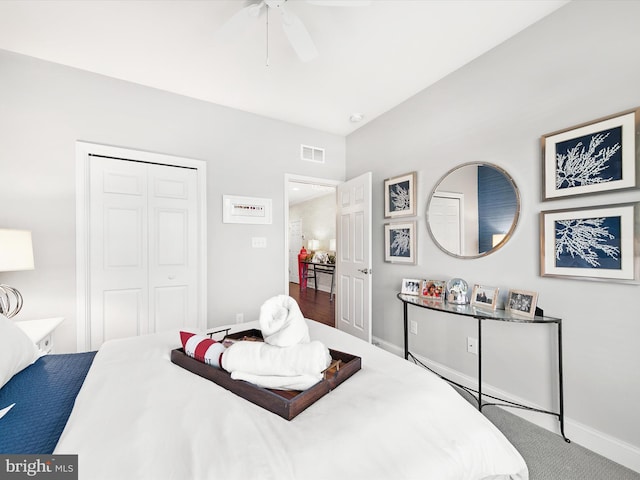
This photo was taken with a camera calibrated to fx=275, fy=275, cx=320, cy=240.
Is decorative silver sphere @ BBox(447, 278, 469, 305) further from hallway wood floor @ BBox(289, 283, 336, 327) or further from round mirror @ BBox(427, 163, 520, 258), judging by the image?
hallway wood floor @ BBox(289, 283, 336, 327)

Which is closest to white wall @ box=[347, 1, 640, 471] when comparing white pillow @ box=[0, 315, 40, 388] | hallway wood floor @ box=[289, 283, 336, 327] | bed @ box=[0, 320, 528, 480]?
bed @ box=[0, 320, 528, 480]

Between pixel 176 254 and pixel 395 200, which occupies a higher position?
pixel 395 200

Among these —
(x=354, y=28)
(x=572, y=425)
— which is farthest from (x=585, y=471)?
(x=354, y=28)

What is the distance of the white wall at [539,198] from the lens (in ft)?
5.11

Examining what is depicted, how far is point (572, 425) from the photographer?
1736mm

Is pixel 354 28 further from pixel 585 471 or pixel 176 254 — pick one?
pixel 585 471

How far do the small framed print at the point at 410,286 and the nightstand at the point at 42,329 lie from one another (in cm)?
276

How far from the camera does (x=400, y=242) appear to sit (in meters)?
2.95

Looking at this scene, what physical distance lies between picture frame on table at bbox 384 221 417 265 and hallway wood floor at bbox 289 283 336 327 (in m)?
1.65

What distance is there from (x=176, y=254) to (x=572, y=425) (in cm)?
337

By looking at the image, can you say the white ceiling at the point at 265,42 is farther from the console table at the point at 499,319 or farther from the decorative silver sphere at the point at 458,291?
the console table at the point at 499,319

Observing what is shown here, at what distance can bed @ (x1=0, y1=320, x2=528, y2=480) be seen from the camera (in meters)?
0.66

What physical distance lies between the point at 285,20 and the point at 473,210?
194 centimetres

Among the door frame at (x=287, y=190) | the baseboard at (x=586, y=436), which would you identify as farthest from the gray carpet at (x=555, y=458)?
the door frame at (x=287, y=190)
